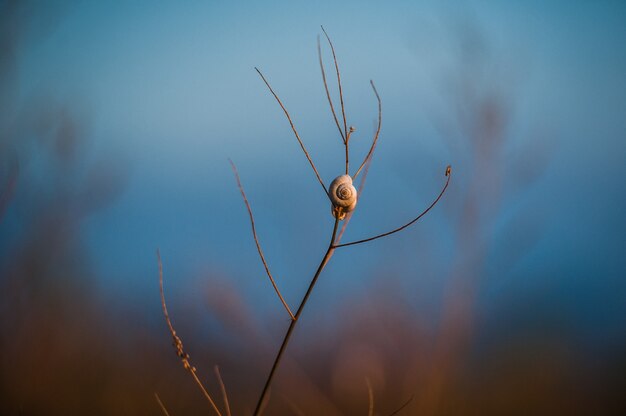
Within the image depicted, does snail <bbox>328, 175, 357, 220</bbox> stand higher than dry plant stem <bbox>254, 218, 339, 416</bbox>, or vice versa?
snail <bbox>328, 175, 357, 220</bbox>

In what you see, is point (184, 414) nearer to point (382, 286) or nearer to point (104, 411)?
point (104, 411)

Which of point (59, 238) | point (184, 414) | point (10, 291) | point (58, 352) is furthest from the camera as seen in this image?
point (184, 414)

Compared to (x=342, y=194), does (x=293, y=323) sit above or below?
below

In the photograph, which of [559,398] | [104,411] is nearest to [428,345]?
[559,398]

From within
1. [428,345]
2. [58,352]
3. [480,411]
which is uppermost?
[58,352]

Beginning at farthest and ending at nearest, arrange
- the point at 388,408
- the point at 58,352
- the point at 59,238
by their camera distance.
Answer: the point at 388,408 < the point at 58,352 < the point at 59,238

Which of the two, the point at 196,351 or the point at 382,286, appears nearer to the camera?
the point at 382,286

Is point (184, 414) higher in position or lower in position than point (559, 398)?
higher

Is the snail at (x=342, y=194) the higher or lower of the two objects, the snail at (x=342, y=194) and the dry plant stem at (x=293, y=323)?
the higher
